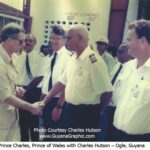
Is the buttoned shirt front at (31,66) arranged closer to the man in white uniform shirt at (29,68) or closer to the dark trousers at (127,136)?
the man in white uniform shirt at (29,68)

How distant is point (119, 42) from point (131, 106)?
1.53 ft

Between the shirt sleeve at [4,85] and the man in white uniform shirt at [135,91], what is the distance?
2.53 feet

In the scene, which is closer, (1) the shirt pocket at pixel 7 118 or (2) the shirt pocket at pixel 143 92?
(2) the shirt pocket at pixel 143 92

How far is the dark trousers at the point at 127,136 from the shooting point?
9.69 ft

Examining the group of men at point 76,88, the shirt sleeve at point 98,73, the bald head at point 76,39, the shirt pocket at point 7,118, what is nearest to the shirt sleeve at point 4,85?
the group of men at point 76,88

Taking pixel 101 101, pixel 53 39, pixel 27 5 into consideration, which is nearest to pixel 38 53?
pixel 53 39

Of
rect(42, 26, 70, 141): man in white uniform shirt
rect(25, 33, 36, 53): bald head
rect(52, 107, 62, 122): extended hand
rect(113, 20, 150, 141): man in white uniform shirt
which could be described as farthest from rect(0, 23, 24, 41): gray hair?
rect(113, 20, 150, 141): man in white uniform shirt

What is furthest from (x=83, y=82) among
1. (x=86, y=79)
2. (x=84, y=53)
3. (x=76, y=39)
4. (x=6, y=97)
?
(x=6, y=97)

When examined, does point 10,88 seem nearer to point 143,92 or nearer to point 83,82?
point 83,82

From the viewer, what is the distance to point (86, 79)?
298cm

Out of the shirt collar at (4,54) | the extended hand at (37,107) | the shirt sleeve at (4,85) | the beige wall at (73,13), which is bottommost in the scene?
the extended hand at (37,107)

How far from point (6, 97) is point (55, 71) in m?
0.40

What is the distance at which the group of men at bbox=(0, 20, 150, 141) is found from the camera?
2914 mm

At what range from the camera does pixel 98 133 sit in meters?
3.06
